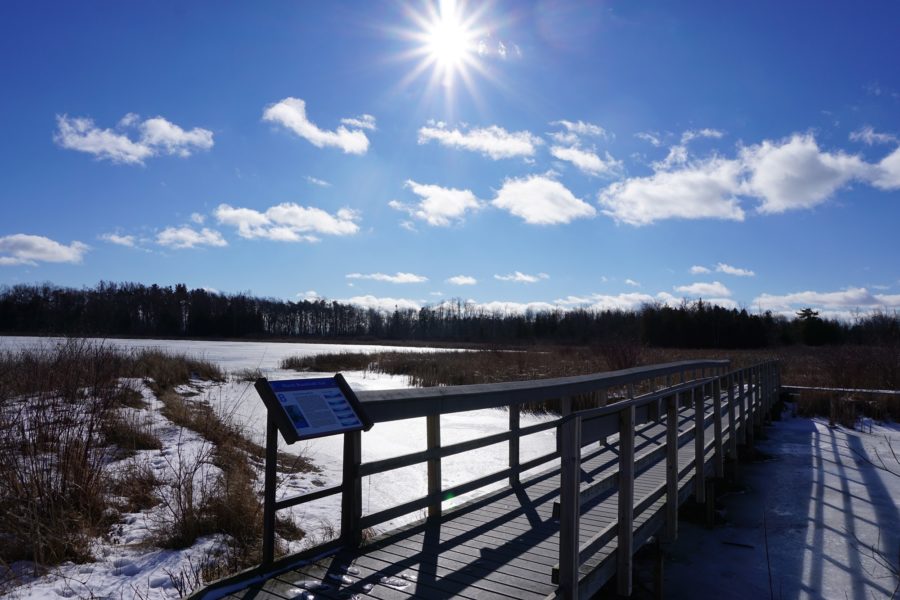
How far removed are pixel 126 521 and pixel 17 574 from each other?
1.30 meters

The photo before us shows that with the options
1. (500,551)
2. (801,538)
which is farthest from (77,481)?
(801,538)

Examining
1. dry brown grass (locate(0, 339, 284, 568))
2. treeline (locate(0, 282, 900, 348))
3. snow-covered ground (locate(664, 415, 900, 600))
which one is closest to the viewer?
dry brown grass (locate(0, 339, 284, 568))

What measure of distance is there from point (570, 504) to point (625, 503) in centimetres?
Result: 90

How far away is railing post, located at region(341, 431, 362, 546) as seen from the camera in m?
3.66

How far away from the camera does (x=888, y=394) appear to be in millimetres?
15070

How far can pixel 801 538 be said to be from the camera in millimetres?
6238

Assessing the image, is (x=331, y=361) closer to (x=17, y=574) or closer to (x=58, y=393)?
(x=58, y=393)

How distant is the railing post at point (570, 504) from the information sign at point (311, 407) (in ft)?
3.87

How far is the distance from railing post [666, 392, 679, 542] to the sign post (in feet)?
8.26

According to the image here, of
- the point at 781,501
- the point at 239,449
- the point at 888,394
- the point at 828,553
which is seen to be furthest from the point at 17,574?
the point at 888,394

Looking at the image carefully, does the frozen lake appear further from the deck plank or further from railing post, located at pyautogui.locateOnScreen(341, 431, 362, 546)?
railing post, located at pyautogui.locateOnScreen(341, 431, 362, 546)

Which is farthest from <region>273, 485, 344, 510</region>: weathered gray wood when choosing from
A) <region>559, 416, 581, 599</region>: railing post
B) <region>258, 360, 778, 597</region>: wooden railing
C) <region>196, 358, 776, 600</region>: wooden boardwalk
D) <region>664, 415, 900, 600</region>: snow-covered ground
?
<region>664, 415, 900, 600</region>: snow-covered ground

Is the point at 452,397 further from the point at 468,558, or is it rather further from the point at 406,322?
the point at 406,322

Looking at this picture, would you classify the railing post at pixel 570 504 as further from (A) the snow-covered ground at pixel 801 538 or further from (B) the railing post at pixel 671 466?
(B) the railing post at pixel 671 466
